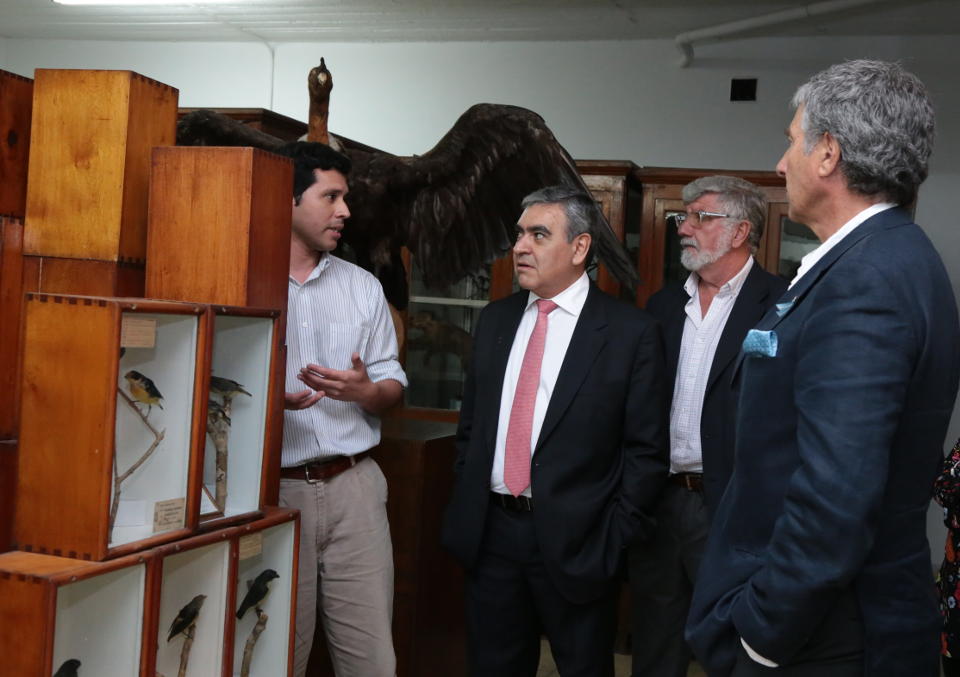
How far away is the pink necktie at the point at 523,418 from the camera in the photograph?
2682mm

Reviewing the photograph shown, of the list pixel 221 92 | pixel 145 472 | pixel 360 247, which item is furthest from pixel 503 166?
pixel 221 92

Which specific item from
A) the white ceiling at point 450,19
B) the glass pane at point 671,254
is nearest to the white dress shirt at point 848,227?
the glass pane at point 671,254

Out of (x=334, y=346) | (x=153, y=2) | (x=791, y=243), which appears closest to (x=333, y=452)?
(x=334, y=346)

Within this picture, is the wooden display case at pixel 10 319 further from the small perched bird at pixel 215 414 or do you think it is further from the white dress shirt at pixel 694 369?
the white dress shirt at pixel 694 369

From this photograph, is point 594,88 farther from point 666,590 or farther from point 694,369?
point 666,590

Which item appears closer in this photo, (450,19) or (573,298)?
(573,298)

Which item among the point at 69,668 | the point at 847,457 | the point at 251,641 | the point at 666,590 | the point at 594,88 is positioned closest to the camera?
the point at 847,457

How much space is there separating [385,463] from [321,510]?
0.67 m

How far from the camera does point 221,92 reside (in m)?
6.83

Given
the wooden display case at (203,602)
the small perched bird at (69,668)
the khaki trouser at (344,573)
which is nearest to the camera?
the small perched bird at (69,668)

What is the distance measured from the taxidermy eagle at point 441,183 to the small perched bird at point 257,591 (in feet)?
6.55

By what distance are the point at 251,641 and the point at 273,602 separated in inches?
3.7

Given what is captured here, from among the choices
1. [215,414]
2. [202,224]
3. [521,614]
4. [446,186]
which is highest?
[446,186]

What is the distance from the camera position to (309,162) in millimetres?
2725
